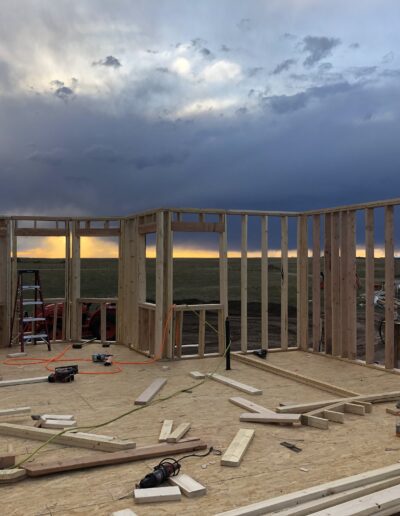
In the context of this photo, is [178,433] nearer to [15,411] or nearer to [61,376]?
[15,411]

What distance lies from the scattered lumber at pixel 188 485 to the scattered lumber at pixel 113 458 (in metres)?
0.50

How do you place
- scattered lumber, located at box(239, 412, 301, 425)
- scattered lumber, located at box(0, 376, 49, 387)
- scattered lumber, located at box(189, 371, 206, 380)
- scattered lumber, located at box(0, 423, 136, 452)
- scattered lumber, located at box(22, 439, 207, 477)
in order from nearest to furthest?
scattered lumber, located at box(22, 439, 207, 477)
scattered lumber, located at box(0, 423, 136, 452)
scattered lumber, located at box(239, 412, 301, 425)
scattered lumber, located at box(0, 376, 49, 387)
scattered lumber, located at box(189, 371, 206, 380)

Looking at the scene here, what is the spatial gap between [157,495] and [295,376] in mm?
4134

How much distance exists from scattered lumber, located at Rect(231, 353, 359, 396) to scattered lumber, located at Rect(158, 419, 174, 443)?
2397mm

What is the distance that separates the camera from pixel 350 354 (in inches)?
350

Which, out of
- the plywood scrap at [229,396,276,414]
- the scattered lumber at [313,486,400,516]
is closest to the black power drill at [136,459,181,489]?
the scattered lumber at [313,486,400,516]

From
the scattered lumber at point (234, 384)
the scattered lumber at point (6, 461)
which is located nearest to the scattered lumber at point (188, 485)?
the scattered lumber at point (6, 461)

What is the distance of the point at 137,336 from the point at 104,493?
625 centimetres

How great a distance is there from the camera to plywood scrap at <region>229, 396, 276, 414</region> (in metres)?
5.52

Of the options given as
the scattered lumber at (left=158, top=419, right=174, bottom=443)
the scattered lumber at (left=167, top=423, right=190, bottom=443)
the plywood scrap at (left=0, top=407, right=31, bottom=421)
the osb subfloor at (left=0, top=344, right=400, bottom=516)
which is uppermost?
the scattered lumber at (left=167, top=423, right=190, bottom=443)

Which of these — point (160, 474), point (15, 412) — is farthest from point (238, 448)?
point (15, 412)

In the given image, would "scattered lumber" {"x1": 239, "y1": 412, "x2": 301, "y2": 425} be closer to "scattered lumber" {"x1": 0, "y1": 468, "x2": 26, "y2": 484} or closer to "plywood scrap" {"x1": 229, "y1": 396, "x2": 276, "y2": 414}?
"plywood scrap" {"x1": 229, "y1": 396, "x2": 276, "y2": 414}

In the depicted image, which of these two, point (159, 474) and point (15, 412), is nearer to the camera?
point (159, 474)

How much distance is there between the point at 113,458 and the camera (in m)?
4.05
